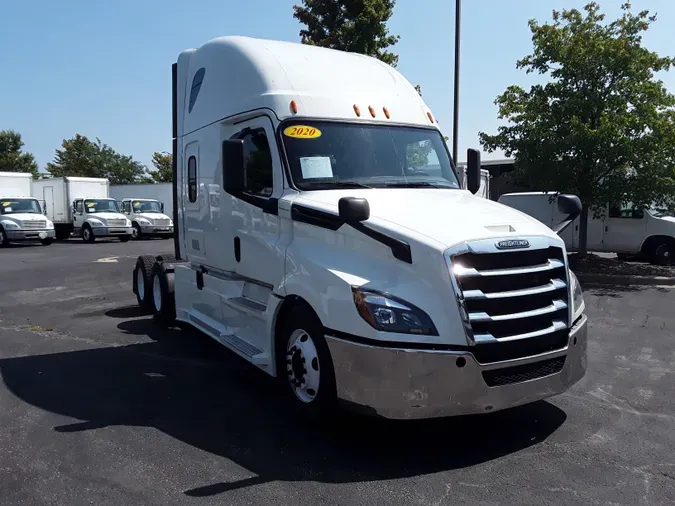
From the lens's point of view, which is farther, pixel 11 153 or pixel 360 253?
pixel 11 153

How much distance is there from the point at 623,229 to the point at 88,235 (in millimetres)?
22326

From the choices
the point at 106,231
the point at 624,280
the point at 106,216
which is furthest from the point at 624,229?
the point at 106,216

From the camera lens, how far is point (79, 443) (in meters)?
4.49

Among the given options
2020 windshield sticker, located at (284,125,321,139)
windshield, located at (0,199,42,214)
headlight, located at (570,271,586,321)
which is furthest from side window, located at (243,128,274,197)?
windshield, located at (0,199,42,214)

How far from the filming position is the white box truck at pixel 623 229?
1536 centimetres

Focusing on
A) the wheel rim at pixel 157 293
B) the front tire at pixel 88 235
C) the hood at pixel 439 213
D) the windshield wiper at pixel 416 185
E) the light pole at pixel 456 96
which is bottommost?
the front tire at pixel 88 235

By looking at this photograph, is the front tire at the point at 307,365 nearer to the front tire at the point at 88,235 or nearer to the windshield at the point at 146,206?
the front tire at the point at 88,235

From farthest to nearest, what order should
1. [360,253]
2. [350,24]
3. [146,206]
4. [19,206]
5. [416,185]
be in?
[146,206] → [19,206] → [350,24] → [416,185] → [360,253]

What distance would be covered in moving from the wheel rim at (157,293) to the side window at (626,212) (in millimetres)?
11525

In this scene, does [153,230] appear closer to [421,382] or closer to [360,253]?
[360,253]

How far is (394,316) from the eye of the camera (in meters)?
3.99

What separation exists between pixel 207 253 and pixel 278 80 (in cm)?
234

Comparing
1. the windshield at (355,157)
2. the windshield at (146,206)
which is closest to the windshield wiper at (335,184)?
the windshield at (355,157)

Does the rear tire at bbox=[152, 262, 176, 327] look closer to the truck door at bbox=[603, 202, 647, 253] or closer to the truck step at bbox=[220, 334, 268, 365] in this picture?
the truck step at bbox=[220, 334, 268, 365]
